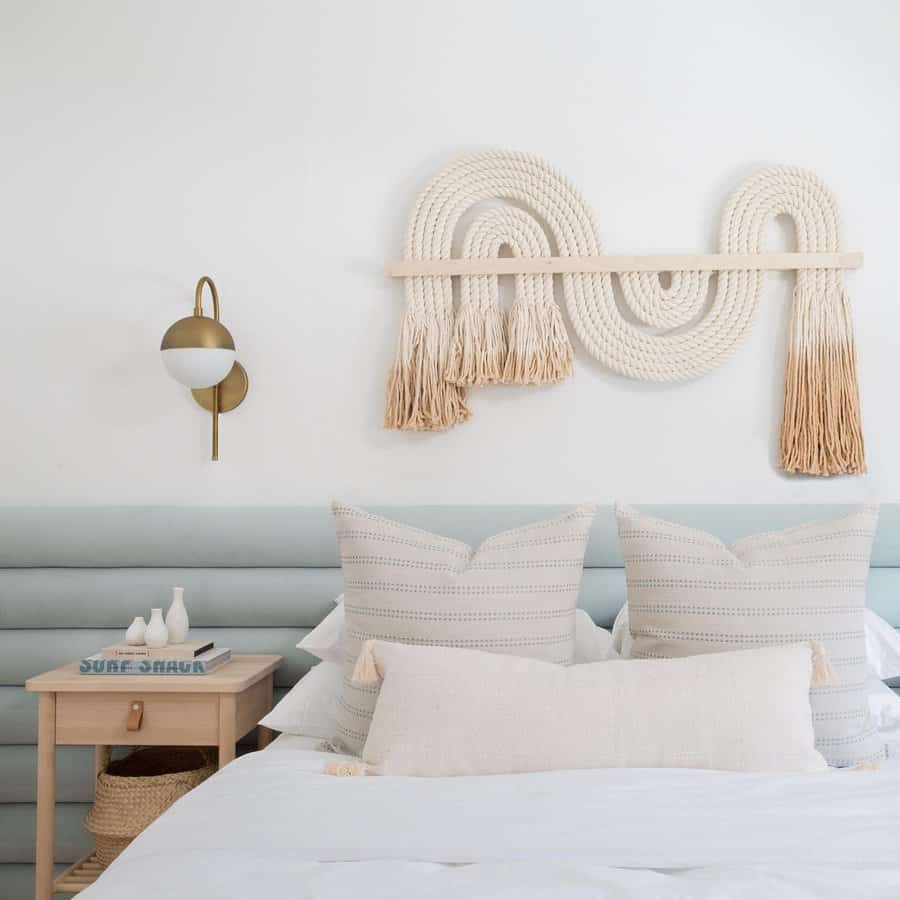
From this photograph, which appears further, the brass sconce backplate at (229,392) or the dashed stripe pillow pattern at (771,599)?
the brass sconce backplate at (229,392)

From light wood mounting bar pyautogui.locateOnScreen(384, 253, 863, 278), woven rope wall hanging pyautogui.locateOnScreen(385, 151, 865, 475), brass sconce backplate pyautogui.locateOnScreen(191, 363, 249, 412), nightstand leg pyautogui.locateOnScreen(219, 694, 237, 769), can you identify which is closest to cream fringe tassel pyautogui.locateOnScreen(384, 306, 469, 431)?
woven rope wall hanging pyautogui.locateOnScreen(385, 151, 865, 475)

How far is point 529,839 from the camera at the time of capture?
1.39m

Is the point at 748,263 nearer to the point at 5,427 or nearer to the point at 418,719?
the point at 418,719

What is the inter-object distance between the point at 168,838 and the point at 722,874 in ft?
2.43

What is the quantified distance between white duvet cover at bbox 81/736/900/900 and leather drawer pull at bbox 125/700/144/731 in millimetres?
579

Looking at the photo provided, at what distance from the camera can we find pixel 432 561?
2.00 m

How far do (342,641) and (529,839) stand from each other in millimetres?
905

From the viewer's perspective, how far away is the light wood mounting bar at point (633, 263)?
8.34ft

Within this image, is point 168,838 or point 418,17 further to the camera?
point 418,17

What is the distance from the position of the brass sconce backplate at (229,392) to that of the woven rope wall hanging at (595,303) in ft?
1.27

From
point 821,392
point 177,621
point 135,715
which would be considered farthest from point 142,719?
point 821,392

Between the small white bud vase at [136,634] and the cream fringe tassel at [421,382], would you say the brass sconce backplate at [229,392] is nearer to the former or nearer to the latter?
the cream fringe tassel at [421,382]

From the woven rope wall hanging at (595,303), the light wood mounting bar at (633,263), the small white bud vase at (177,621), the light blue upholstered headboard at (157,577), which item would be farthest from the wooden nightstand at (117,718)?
the light wood mounting bar at (633,263)

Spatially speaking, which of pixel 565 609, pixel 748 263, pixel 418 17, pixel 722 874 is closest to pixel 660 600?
pixel 565 609
